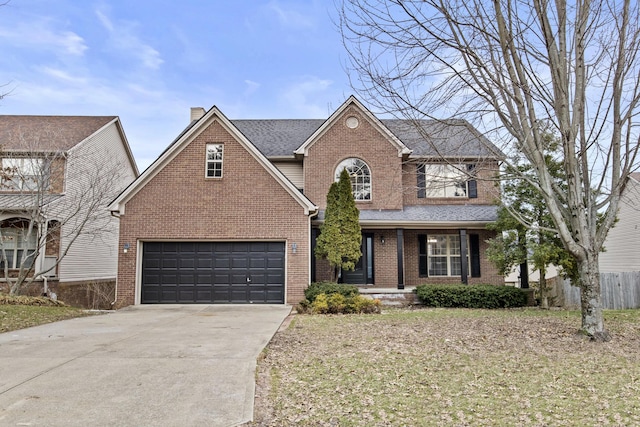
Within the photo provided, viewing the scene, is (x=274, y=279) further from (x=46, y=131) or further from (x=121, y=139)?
(x=121, y=139)

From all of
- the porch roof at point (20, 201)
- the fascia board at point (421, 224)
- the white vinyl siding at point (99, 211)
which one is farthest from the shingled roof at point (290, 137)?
the porch roof at point (20, 201)

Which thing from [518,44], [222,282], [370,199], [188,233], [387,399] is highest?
[518,44]

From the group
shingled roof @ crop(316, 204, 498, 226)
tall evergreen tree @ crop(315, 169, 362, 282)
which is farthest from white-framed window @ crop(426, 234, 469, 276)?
tall evergreen tree @ crop(315, 169, 362, 282)

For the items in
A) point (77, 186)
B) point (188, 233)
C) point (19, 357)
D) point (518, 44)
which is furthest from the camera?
point (77, 186)

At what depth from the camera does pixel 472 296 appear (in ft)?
49.5

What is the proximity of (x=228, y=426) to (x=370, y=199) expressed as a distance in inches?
571

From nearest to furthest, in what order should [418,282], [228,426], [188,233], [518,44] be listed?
[228,426] → [518,44] → [188,233] → [418,282]

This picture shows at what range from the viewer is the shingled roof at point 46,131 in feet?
60.5

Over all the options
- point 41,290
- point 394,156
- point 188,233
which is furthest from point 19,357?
point 394,156

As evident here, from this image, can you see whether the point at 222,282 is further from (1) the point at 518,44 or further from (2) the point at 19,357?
(1) the point at 518,44

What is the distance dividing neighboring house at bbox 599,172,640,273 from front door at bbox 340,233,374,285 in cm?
1225

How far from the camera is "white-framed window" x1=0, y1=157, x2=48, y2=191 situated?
16.2 m

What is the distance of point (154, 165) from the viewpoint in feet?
50.1

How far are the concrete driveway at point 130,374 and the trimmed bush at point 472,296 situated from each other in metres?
7.04
